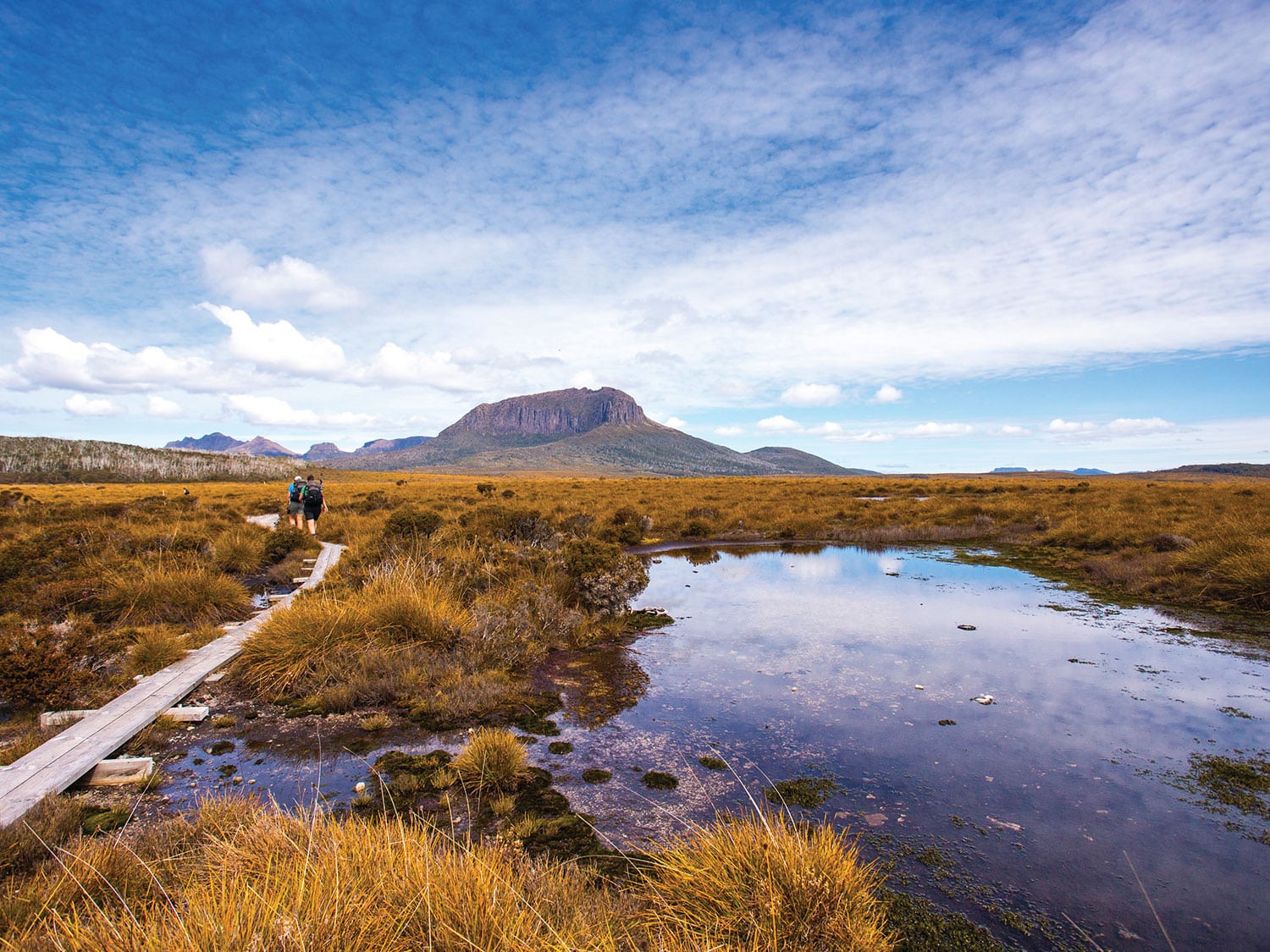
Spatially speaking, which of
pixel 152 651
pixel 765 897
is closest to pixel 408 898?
pixel 765 897

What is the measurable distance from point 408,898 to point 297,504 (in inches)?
851

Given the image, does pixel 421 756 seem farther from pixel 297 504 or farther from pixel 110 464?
pixel 110 464

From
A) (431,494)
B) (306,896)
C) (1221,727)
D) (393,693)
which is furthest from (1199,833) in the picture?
(431,494)

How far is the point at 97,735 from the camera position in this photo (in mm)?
5664

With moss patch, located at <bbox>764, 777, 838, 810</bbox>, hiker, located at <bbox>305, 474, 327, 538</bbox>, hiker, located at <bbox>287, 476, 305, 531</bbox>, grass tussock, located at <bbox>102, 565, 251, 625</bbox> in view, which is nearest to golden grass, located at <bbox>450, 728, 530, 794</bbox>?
moss patch, located at <bbox>764, 777, 838, 810</bbox>

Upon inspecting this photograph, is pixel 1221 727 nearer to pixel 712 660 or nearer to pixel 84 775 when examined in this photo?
pixel 712 660

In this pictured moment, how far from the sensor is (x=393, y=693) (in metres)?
7.40

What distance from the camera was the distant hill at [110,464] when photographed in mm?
95312

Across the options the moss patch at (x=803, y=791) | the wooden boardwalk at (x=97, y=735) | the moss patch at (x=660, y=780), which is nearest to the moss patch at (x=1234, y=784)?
the moss patch at (x=803, y=791)

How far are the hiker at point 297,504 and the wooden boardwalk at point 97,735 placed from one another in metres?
13.2

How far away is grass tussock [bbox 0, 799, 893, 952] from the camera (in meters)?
2.52

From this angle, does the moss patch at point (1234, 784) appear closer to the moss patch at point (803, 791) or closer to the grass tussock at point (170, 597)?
the moss patch at point (803, 791)

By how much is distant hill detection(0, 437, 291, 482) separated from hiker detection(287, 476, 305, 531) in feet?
292

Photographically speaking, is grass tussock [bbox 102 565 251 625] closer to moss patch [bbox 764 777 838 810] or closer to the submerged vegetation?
the submerged vegetation
